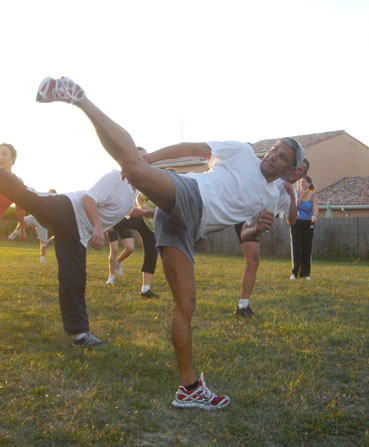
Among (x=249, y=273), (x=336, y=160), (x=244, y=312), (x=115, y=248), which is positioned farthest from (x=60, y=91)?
(x=336, y=160)

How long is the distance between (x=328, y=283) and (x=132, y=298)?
159 inches

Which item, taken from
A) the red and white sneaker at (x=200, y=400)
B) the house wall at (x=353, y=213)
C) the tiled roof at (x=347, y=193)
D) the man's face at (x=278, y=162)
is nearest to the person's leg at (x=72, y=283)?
the red and white sneaker at (x=200, y=400)

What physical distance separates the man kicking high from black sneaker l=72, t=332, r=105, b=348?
1443 mm

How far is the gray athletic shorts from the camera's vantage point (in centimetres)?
304

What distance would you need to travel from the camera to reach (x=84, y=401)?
308 cm

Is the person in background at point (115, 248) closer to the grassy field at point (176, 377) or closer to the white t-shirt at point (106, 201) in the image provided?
the grassy field at point (176, 377)

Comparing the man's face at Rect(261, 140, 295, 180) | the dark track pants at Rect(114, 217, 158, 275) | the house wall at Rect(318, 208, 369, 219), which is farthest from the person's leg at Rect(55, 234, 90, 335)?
the house wall at Rect(318, 208, 369, 219)

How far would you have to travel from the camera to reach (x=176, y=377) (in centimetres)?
365

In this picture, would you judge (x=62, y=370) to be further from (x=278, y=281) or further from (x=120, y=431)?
(x=278, y=281)

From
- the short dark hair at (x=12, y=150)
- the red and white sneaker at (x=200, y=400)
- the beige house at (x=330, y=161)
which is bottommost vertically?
the red and white sneaker at (x=200, y=400)

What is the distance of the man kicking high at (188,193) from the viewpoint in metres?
→ 2.85

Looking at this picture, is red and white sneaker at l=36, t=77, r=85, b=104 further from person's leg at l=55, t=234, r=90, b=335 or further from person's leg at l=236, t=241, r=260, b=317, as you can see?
person's leg at l=236, t=241, r=260, b=317

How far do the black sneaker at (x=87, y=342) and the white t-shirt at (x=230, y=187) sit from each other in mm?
1719

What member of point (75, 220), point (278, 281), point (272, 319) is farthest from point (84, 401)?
point (278, 281)
